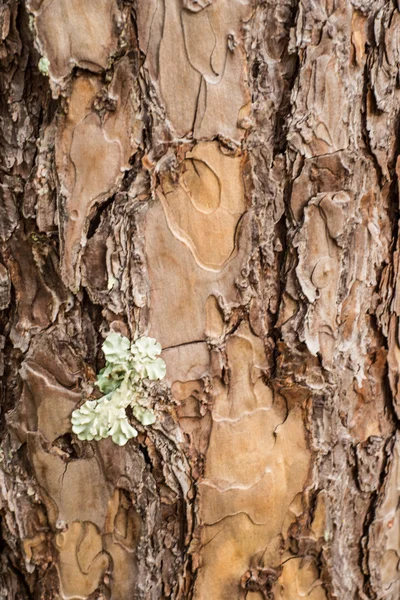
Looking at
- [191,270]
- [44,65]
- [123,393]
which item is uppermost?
[44,65]

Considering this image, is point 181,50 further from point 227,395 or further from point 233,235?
point 227,395

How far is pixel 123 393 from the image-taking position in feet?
3.07

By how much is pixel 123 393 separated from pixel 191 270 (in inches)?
9.2

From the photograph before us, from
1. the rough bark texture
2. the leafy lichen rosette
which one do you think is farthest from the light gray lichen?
the leafy lichen rosette

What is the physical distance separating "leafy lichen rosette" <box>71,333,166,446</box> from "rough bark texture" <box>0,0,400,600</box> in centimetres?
2

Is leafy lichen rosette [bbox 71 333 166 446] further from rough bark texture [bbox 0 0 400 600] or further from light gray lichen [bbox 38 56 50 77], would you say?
light gray lichen [bbox 38 56 50 77]

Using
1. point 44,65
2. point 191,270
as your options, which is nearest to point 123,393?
point 191,270

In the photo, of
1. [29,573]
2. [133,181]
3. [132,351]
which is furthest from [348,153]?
[29,573]

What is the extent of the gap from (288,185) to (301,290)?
18cm

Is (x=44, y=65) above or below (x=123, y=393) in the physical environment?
above

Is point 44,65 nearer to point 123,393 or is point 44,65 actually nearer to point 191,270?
point 191,270

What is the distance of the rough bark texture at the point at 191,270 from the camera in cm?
92

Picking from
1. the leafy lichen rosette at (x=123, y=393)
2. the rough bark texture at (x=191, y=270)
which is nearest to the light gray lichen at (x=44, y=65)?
the rough bark texture at (x=191, y=270)

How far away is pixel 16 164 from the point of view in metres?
Result: 0.99
